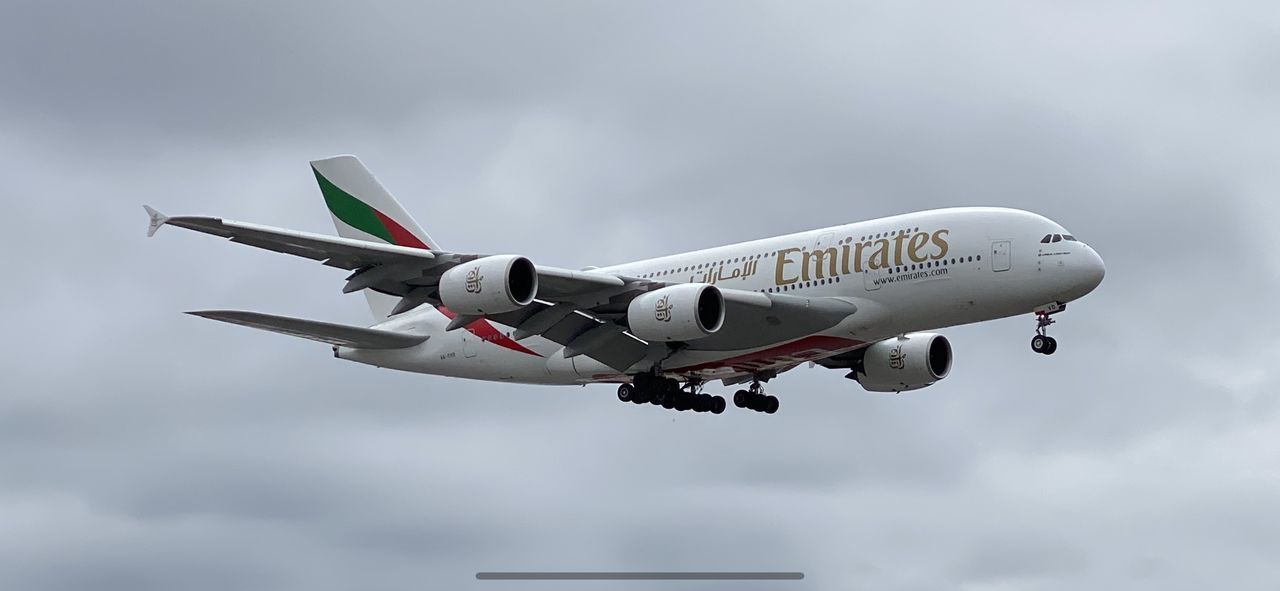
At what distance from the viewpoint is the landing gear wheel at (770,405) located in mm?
51969

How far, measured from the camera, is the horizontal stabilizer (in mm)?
46562

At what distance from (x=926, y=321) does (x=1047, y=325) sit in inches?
118

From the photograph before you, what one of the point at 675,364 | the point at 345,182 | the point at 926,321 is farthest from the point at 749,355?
the point at 345,182

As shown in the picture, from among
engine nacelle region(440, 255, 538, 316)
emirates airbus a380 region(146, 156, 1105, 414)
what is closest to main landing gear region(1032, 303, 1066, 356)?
emirates airbus a380 region(146, 156, 1105, 414)

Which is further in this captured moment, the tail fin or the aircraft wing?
the tail fin

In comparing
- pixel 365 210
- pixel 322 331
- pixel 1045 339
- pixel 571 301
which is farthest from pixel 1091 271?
pixel 365 210

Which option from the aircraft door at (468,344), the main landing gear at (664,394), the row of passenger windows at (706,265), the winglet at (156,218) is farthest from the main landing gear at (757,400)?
the winglet at (156,218)

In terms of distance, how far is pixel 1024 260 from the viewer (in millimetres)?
43312

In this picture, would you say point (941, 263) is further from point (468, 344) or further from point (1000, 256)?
point (468, 344)

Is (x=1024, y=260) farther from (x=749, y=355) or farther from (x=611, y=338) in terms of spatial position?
(x=611, y=338)

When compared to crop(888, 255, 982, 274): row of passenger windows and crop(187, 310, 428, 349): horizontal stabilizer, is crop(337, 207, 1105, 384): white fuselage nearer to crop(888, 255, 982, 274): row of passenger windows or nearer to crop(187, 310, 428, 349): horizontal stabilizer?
crop(888, 255, 982, 274): row of passenger windows

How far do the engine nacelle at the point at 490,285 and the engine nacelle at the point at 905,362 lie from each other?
1302cm

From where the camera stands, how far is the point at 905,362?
51.4 metres

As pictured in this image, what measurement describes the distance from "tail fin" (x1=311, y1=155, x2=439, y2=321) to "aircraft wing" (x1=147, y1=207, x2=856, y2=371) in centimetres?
973
